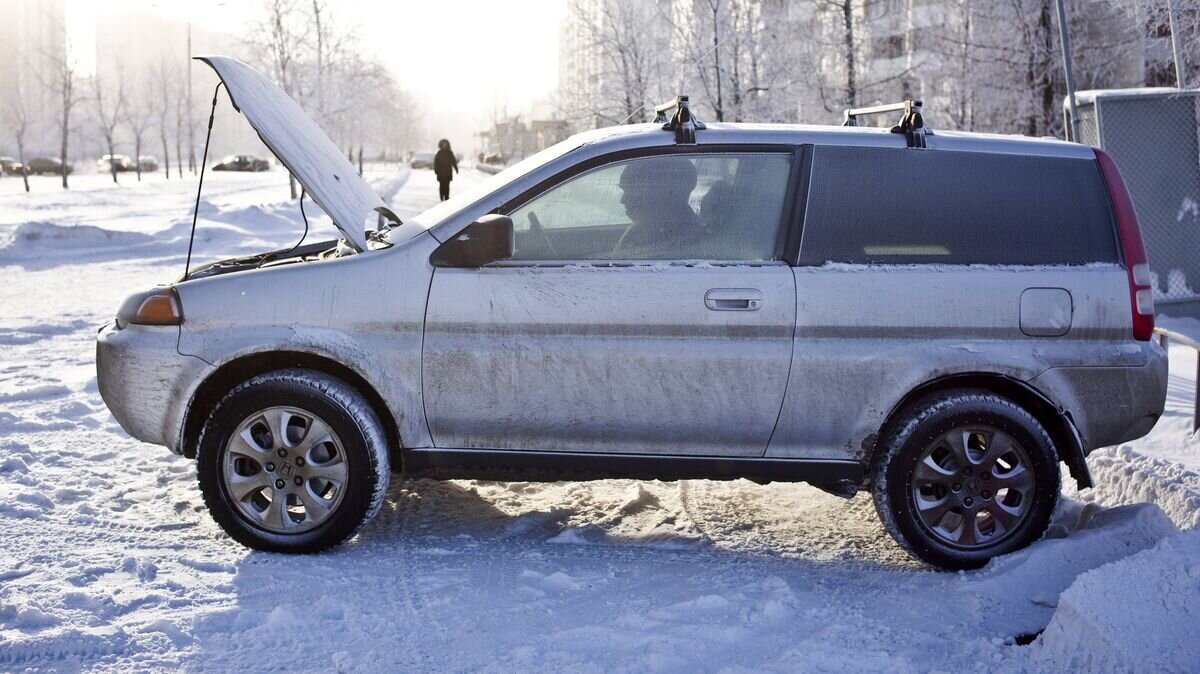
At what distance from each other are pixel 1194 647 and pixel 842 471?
4.91ft

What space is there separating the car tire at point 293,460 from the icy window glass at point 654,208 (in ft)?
3.37

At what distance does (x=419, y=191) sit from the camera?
146 ft

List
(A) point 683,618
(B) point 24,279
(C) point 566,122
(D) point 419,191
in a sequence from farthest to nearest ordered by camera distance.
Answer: (D) point 419,191
(C) point 566,122
(B) point 24,279
(A) point 683,618

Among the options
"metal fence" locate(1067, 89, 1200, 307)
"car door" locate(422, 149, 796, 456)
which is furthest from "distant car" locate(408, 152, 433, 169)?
"car door" locate(422, 149, 796, 456)

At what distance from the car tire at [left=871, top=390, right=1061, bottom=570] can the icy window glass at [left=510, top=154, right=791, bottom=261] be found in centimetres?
106

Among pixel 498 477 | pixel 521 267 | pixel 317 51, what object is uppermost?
pixel 317 51

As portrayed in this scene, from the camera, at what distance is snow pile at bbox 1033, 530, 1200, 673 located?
363 centimetres

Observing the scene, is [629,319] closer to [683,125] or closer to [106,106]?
[683,125]

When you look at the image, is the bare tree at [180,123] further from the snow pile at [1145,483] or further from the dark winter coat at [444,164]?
the snow pile at [1145,483]

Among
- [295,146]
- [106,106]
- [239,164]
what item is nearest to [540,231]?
[295,146]

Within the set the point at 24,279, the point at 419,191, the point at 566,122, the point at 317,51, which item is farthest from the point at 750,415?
the point at 317,51

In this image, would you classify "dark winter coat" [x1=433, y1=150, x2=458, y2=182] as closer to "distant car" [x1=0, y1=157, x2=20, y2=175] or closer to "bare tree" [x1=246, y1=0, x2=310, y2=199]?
"bare tree" [x1=246, y1=0, x2=310, y2=199]

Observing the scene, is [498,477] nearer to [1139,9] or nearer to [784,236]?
[784,236]

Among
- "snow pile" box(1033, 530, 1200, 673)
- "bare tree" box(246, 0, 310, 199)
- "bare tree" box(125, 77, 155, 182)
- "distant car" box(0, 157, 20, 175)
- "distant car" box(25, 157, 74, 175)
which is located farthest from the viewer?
"distant car" box(25, 157, 74, 175)
